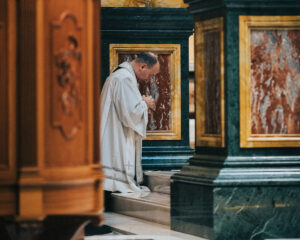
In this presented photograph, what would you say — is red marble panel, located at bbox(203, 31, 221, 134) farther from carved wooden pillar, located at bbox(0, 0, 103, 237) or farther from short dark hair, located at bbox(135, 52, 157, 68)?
carved wooden pillar, located at bbox(0, 0, 103, 237)

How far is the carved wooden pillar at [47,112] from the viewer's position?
427cm

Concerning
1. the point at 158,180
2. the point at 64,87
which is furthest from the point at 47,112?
the point at 158,180

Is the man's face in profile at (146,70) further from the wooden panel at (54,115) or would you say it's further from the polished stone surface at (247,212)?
the wooden panel at (54,115)

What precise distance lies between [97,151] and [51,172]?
0.35 meters

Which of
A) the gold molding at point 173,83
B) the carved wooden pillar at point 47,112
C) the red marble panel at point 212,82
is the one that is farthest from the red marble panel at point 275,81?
the carved wooden pillar at point 47,112

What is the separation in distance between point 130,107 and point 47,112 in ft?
17.3

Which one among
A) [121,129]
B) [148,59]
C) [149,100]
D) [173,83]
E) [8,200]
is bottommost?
[8,200]

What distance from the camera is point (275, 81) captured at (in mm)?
7461

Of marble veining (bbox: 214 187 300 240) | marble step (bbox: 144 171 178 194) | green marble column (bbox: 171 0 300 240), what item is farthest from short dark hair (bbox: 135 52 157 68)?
marble veining (bbox: 214 187 300 240)

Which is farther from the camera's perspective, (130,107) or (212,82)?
(130,107)

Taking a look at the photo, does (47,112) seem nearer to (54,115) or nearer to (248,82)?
(54,115)

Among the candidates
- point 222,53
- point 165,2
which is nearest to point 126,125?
point 165,2

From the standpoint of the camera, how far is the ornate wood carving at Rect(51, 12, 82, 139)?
4.31 m

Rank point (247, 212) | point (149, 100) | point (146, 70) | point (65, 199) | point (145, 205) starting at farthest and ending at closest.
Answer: point (146, 70)
point (149, 100)
point (145, 205)
point (247, 212)
point (65, 199)
